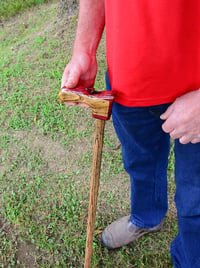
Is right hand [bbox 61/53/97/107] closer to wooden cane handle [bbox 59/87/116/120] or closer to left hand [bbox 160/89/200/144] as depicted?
wooden cane handle [bbox 59/87/116/120]

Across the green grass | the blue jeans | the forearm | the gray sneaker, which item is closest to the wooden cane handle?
the blue jeans

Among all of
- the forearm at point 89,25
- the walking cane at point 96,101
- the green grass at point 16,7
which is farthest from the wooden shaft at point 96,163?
the green grass at point 16,7

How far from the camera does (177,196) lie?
5.12 feet

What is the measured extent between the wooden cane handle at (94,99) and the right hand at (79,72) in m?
0.05

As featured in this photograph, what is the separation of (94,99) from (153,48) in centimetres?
29

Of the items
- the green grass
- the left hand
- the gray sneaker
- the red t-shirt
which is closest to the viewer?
the red t-shirt

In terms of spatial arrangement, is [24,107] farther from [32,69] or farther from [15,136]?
[32,69]

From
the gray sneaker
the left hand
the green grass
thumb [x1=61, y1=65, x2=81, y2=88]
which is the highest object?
the green grass

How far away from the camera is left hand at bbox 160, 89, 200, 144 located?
1111mm

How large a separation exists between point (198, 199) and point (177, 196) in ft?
0.48

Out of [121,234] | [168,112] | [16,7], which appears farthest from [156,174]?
[16,7]

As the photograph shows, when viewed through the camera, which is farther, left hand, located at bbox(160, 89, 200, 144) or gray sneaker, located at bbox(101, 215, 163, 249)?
gray sneaker, located at bbox(101, 215, 163, 249)

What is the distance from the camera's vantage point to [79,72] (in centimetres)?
137

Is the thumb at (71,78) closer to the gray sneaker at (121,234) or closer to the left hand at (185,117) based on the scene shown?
the left hand at (185,117)
